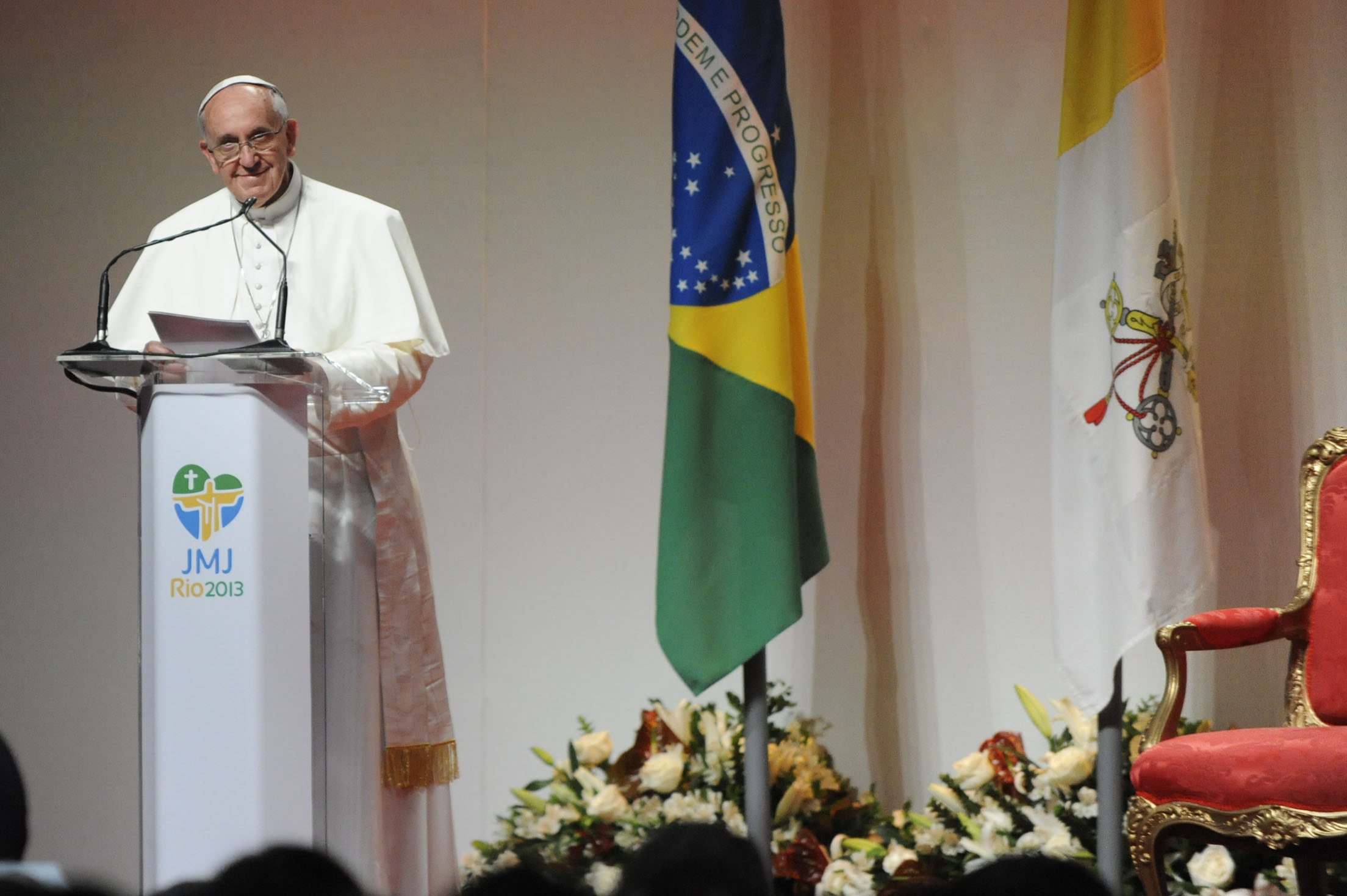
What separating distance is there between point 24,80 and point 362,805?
2.91m

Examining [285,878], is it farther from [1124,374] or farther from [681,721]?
[681,721]

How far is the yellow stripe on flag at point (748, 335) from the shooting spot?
361 cm

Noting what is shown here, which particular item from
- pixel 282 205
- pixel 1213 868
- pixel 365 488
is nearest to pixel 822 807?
pixel 1213 868

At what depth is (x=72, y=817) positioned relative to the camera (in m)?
4.41

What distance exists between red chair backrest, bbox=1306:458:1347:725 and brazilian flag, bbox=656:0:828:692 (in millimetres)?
1201

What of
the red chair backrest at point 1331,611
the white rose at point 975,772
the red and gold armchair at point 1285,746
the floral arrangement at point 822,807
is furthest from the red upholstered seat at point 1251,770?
the white rose at point 975,772

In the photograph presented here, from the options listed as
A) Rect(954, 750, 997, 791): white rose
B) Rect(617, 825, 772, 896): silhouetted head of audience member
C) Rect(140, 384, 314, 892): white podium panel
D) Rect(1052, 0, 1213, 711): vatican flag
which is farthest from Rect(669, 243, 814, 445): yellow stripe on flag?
Rect(617, 825, 772, 896): silhouetted head of audience member

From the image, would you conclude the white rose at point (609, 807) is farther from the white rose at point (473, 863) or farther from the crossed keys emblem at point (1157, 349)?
the crossed keys emblem at point (1157, 349)

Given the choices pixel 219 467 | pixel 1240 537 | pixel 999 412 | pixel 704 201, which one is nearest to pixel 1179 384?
pixel 1240 537

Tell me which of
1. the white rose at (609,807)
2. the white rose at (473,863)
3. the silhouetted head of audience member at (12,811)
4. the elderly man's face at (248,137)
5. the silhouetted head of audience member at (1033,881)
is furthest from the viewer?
the white rose at (473,863)

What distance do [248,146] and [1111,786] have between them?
7.88ft

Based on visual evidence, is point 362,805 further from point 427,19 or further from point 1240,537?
point 427,19

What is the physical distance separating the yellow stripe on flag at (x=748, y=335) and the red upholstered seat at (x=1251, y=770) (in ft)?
4.35

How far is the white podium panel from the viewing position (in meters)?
2.21
